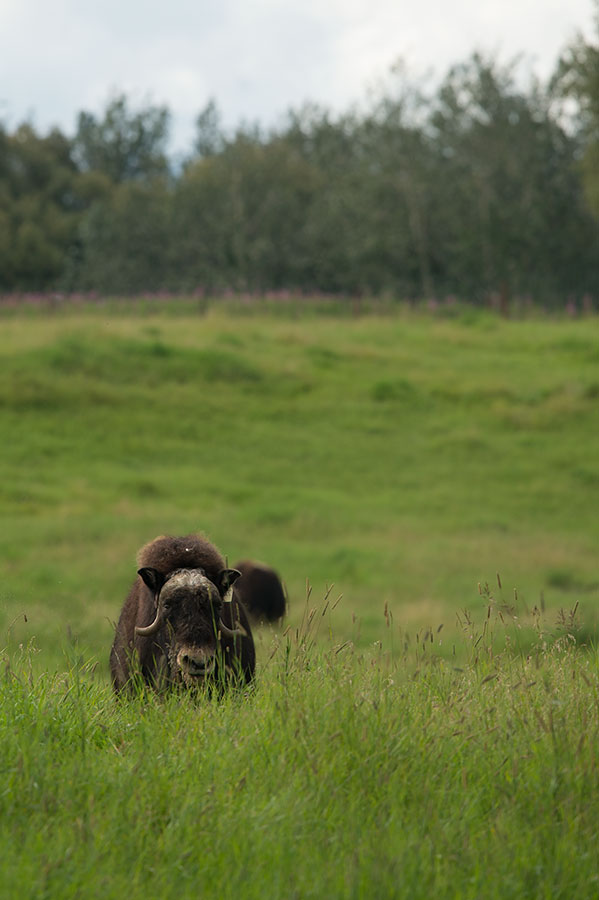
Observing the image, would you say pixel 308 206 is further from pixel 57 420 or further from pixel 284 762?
pixel 284 762

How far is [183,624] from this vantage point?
233 inches

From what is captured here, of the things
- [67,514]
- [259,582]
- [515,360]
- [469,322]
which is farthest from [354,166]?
[259,582]

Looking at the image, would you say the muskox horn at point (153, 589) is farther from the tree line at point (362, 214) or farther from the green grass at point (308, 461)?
the tree line at point (362, 214)

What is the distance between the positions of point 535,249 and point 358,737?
50.1 meters

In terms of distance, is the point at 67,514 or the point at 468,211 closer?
the point at 67,514

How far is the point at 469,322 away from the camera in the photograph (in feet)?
125

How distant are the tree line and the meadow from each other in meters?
9.22

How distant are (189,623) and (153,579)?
1.44 feet

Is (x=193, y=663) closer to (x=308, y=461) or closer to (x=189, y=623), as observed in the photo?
(x=189, y=623)

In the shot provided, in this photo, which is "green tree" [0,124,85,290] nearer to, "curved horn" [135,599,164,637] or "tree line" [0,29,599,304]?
"tree line" [0,29,599,304]

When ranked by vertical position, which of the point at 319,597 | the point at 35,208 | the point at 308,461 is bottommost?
the point at 319,597

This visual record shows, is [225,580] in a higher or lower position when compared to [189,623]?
higher

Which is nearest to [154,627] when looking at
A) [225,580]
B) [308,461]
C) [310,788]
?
[225,580]

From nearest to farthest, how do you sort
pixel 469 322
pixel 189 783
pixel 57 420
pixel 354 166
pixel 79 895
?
pixel 79 895, pixel 189 783, pixel 57 420, pixel 469 322, pixel 354 166
